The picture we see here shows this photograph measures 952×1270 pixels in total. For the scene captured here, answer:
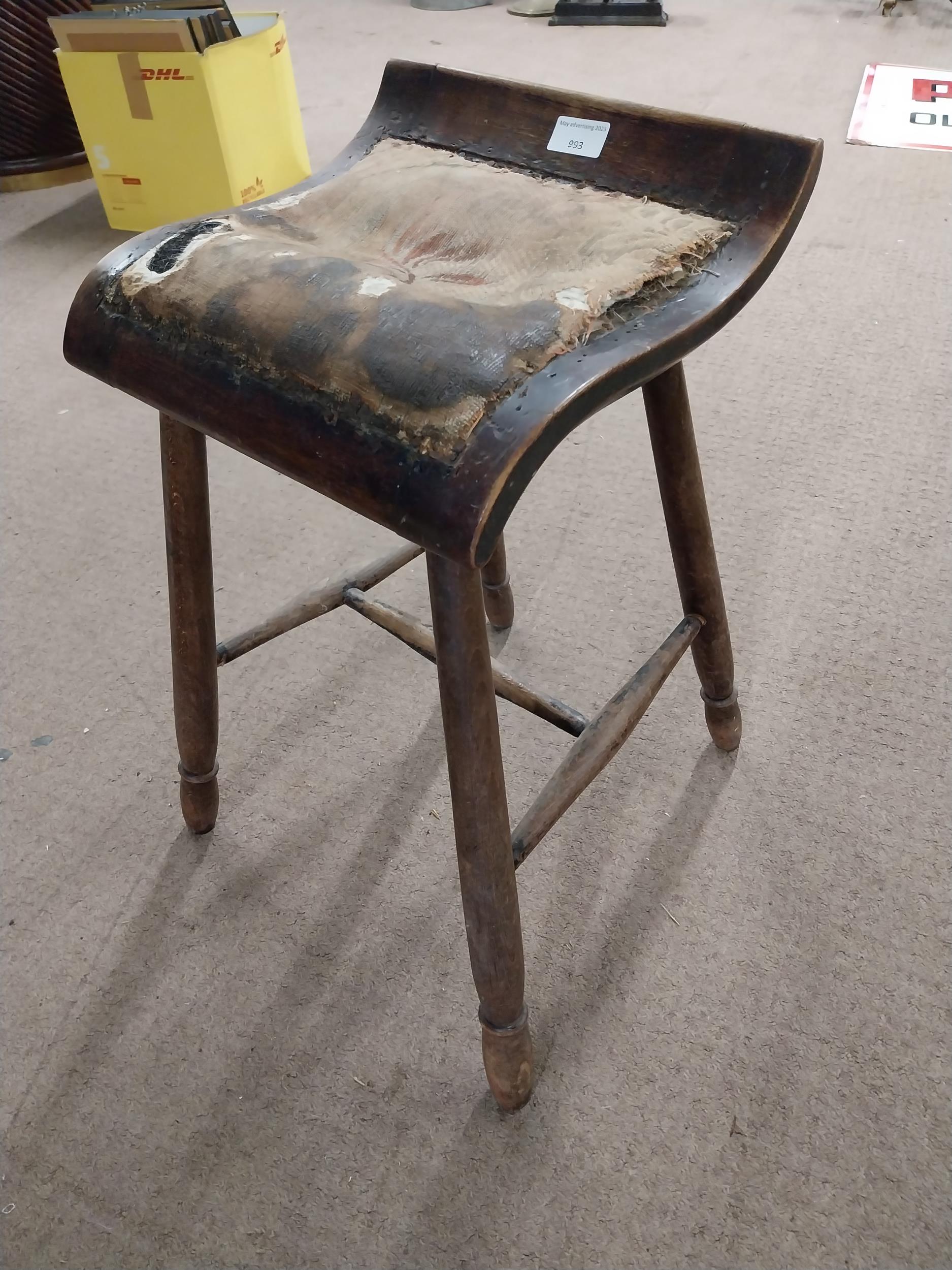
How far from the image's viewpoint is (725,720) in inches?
34.6

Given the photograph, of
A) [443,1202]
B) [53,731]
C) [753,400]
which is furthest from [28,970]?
[753,400]

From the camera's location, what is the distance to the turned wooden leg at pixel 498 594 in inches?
38.0

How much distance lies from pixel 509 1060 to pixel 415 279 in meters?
0.49

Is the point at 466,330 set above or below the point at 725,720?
above

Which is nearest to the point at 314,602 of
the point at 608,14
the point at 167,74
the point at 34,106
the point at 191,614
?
the point at 191,614

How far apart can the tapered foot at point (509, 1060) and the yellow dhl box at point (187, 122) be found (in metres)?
1.47

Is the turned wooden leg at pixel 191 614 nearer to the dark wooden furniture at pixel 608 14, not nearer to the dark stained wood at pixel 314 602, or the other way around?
the dark stained wood at pixel 314 602

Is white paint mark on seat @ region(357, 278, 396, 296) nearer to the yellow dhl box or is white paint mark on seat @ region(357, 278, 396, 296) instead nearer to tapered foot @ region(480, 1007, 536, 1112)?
tapered foot @ region(480, 1007, 536, 1112)

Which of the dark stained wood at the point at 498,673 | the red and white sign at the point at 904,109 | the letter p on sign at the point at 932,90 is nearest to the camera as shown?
the dark stained wood at the point at 498,673

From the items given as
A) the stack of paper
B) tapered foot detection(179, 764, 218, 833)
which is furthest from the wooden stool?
the stack of paper

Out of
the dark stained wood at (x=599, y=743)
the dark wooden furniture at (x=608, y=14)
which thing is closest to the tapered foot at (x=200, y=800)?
the dark stained wood at (x=599, y=743)

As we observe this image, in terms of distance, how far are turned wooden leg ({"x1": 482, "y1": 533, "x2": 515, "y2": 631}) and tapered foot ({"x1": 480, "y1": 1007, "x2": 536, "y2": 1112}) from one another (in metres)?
0.43

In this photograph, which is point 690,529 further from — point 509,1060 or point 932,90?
point 932,90

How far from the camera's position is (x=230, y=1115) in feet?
2.28
